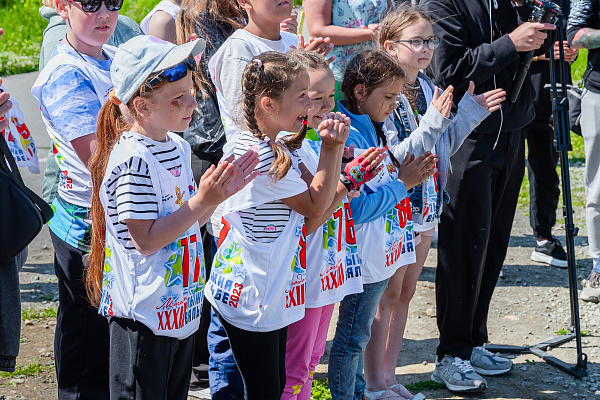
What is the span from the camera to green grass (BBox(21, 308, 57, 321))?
4.81 m

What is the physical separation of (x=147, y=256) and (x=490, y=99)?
2.03 m

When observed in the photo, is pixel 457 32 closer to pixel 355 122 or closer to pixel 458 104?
pixel 458 104

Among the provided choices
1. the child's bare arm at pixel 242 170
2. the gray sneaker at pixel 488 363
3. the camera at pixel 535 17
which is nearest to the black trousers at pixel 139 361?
the child's bare arm at pixel 242 170

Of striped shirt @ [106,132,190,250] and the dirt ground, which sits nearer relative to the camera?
striped shirt @ [106,132,190,250]

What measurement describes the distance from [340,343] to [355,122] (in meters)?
1.01

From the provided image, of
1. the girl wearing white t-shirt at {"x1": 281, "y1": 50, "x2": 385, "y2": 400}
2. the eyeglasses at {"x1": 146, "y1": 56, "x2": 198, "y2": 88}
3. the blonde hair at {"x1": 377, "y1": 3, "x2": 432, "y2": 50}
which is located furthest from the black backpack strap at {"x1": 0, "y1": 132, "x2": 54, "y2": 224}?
the blonde hair at {"x1": 377, "y1": 3, "x2": 432, "y2": 50}

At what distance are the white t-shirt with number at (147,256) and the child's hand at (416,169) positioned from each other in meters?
1.17

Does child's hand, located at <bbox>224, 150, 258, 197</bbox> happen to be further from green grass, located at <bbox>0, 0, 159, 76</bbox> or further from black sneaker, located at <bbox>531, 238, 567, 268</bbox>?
green grass, located at <bbox>0, 0, 159, 76</bbox>

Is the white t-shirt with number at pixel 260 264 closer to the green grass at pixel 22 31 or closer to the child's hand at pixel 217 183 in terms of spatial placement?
the child's hand at pixel 217 183

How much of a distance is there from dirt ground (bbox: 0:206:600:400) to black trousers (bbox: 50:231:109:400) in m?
0.94

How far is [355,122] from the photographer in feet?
11.3

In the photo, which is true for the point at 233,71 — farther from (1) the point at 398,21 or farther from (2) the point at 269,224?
(1) the point at 398,21

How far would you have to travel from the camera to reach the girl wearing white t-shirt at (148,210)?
2477 mm

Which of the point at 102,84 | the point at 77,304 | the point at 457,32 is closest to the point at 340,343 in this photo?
the point at 77,304
